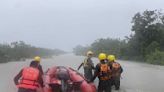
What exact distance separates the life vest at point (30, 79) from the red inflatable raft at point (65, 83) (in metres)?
0.99

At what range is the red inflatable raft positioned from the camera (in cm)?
1332

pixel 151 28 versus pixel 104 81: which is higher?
pixel 151 28

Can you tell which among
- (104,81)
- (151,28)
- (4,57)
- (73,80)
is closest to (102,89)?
(104,81)

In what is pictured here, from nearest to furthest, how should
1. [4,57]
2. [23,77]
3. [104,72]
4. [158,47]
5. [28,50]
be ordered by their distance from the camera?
Answer: 1. [23,77]
2. [104,72]
3. [4,57]
4. [158,47]
5. [28,50]

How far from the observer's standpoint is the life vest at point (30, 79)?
12.3 metres

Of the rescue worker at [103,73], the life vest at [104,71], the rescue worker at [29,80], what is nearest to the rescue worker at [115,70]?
the rescue worker at [103,73]

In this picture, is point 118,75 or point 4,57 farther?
point 4,57

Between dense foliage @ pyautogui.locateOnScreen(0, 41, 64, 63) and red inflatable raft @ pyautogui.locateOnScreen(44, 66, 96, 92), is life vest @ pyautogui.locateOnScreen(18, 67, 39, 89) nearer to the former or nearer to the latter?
red inflatable raft @ pyautogui.locateOnScreen(44, 66, 96, 92)

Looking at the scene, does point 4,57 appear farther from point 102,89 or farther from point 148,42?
point 102,89

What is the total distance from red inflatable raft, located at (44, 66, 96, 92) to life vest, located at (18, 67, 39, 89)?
99cm

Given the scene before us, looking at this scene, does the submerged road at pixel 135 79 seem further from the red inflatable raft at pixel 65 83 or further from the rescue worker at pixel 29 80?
the rescue worker at pixel 29 80

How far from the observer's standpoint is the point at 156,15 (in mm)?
63406

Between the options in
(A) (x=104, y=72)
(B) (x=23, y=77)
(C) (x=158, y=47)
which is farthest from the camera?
(C) (x=158, y=47)

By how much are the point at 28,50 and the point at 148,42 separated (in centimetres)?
2473
